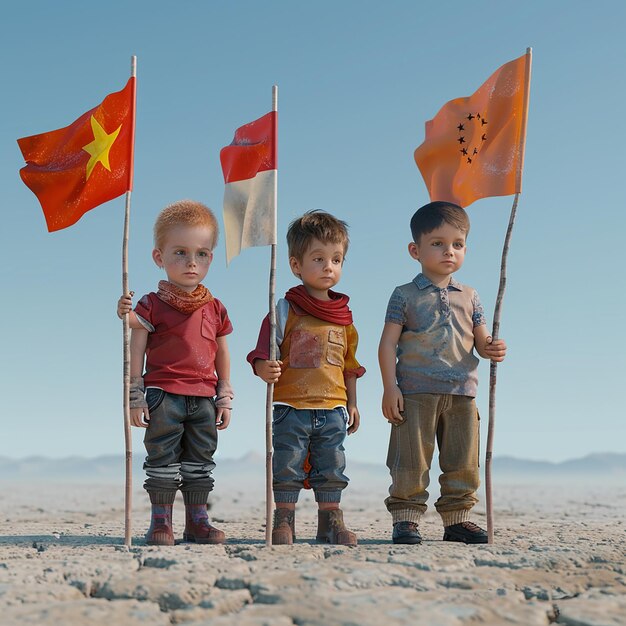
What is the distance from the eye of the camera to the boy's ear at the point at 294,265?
18.0 feet

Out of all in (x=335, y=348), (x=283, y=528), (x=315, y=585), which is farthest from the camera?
(x=335, y=348)

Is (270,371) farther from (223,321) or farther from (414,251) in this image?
(414,251)

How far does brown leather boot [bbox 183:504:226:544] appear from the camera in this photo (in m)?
5.37

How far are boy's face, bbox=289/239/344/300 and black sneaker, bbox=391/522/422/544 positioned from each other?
1.63 m

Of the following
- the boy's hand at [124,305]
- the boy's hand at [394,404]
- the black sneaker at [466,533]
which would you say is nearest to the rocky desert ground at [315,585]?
the black sneaker at [466,533]

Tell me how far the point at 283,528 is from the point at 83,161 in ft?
9.59

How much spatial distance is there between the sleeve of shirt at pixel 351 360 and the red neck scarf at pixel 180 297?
100 centimetres

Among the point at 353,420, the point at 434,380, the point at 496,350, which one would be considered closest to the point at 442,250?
the point at 496,350

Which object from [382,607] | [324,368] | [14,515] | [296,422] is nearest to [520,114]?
[324,368]

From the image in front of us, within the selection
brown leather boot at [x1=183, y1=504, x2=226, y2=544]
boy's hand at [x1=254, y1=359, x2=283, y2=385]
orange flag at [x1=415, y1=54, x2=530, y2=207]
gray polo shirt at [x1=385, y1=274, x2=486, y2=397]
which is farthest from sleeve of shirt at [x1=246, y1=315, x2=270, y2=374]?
orange flag at [x1=415, y1=54, x2=530, y2=207]

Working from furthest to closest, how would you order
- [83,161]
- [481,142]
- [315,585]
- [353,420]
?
[481,142] → [83,161] → [353,420] → [315,585]

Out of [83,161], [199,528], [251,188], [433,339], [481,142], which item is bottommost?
[199,528]

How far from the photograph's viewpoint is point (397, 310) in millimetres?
5414

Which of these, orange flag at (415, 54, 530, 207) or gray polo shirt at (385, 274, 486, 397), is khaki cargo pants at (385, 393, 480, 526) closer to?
gray polo shirt at (385, 274, 486, 397)
